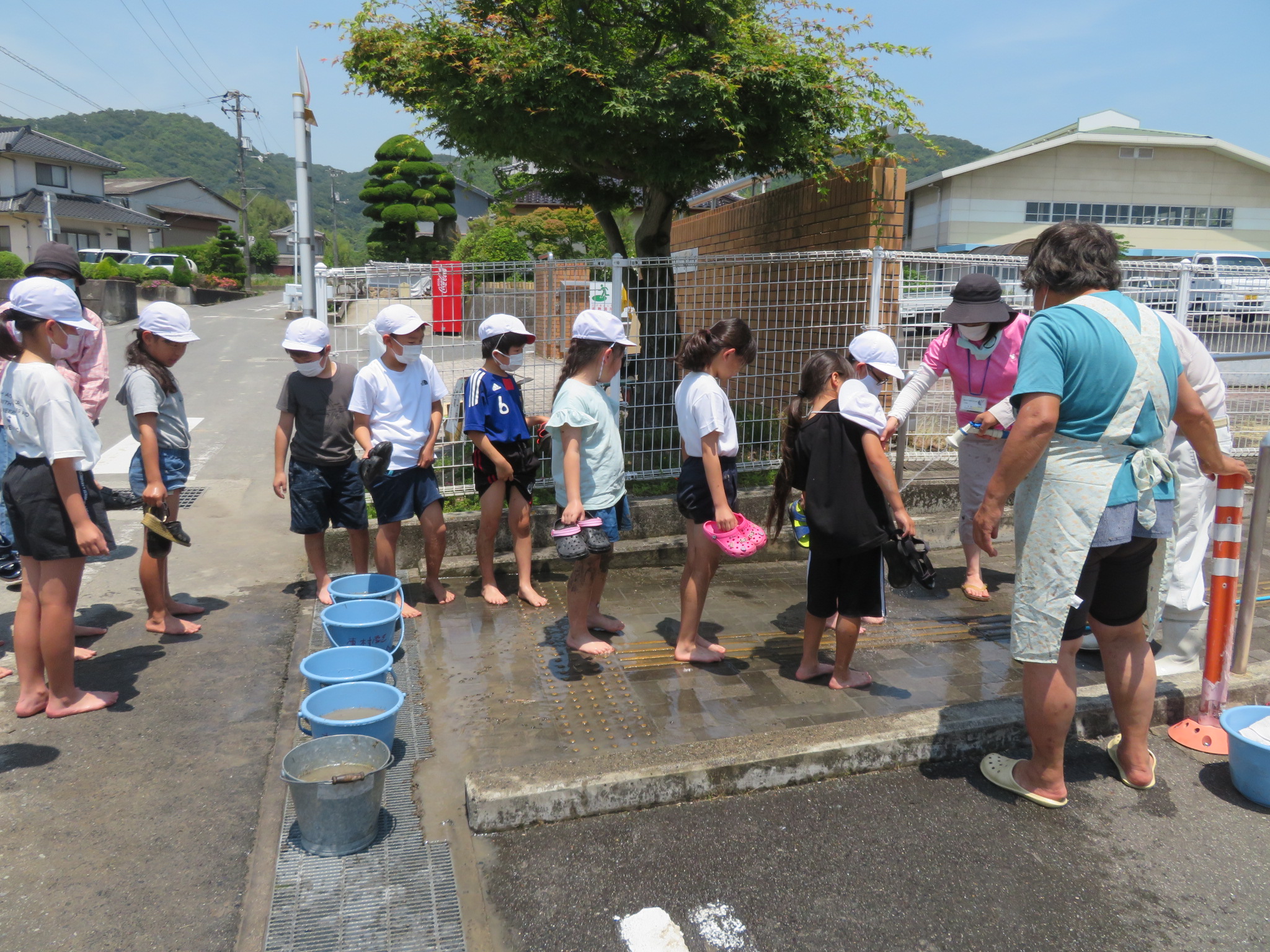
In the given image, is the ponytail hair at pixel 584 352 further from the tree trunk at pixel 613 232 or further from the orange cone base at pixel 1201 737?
the tree trunk at pixel 613 232

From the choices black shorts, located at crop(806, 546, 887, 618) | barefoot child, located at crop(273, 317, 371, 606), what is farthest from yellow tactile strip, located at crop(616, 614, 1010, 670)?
barefoot child, located at crop(273, 317, 371, 606)

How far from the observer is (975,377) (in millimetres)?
5504

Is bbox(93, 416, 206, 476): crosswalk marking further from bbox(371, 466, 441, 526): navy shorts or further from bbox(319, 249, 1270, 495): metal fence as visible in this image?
bbox(371, 466, 441, 526): navy shorts

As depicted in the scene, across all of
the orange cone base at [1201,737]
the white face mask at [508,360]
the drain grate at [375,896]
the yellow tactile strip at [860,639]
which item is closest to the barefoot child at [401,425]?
the white face mask at [508,360]

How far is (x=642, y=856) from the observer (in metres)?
3.01

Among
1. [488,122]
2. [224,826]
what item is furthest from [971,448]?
[224,826]

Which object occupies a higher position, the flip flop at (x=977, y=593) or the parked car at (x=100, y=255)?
the parked car at (x=100, y=255)

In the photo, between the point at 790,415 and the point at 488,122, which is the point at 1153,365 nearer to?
the point at 790,415

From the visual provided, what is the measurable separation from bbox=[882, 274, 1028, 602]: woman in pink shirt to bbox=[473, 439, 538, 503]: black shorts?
7.40 ft

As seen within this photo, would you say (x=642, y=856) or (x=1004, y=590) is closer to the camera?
(x=642, y=856)

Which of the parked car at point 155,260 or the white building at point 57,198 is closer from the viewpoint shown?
the white building at point 57,198

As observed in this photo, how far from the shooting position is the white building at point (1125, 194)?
3966 cm

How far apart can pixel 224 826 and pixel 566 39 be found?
5563 mm

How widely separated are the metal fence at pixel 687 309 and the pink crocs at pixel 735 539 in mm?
2247
